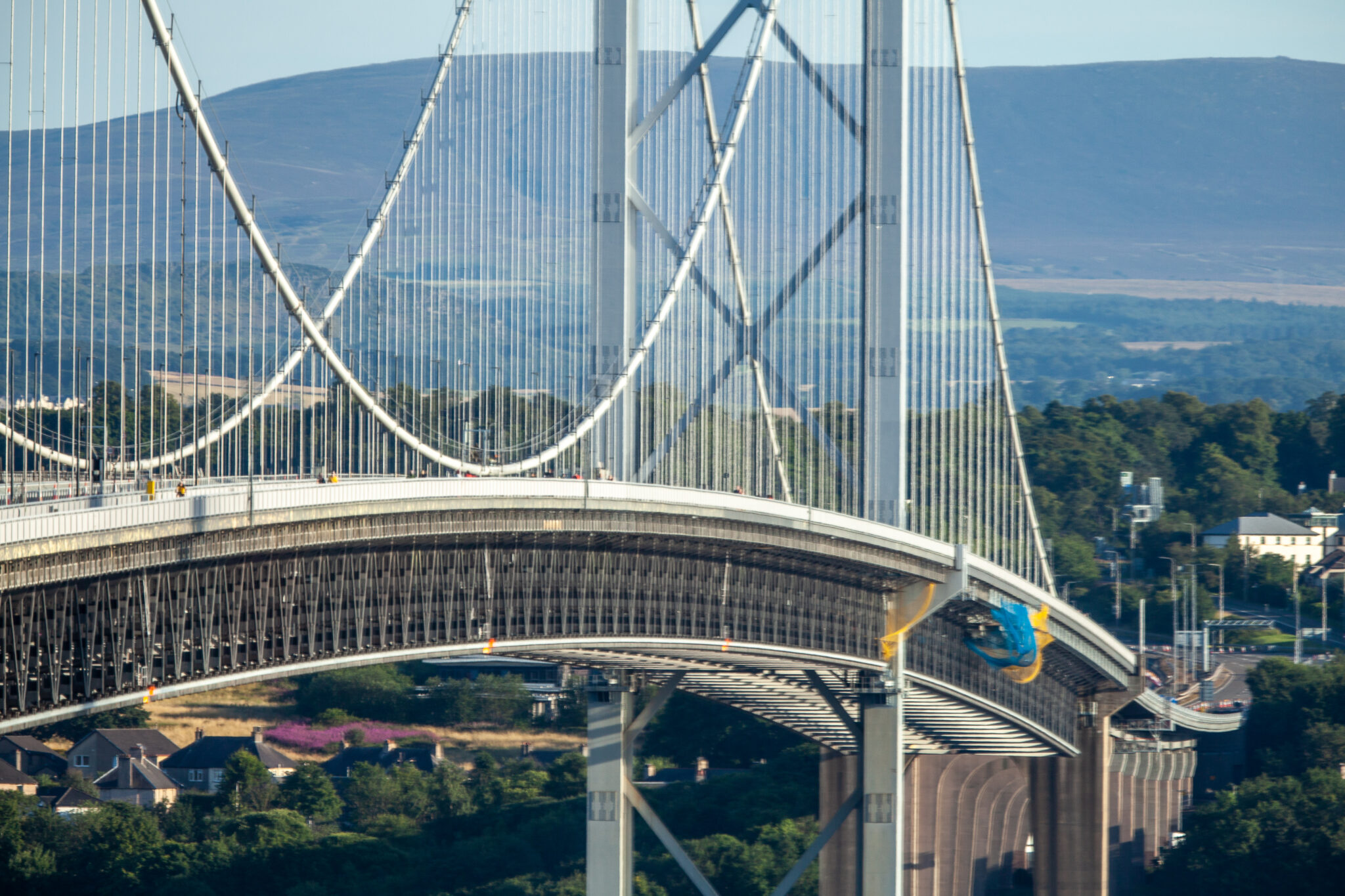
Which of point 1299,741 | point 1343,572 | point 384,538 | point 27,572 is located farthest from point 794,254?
point 1343,572

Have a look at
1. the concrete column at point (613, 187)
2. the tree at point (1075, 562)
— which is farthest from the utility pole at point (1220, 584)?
the concrete column at point (613, 187)

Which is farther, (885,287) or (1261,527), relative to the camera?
(1261,527)

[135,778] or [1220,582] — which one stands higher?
[1220,582]

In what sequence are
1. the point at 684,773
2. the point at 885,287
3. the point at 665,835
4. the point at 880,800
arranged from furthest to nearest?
the point at 684,773 < the point at 665,835 < the point at 880,800 < the point at 885,287

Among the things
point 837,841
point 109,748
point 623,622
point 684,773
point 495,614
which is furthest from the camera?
point 109,748

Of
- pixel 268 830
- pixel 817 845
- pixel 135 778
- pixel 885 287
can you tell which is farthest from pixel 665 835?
pixel 135 778

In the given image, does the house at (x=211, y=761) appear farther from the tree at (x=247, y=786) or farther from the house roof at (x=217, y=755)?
the tree at (x=247, y=786)

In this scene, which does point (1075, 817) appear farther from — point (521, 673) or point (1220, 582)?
point (1220, 582)
